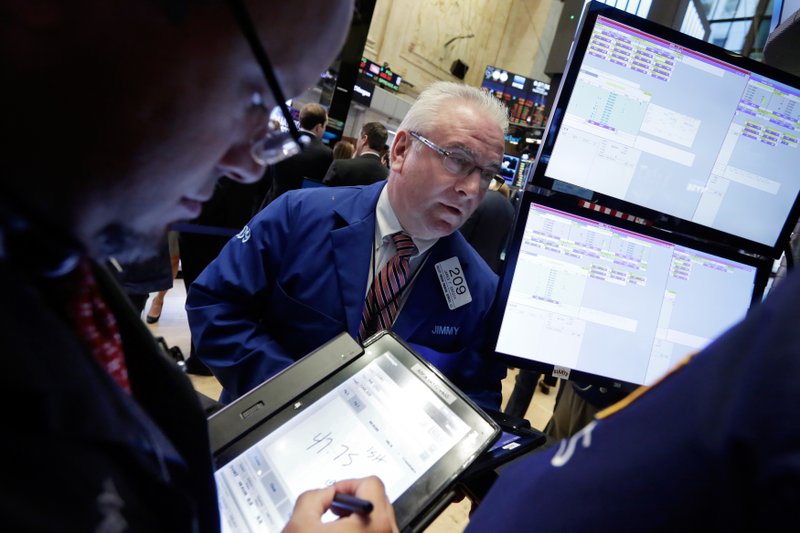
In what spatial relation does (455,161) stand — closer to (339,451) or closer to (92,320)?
(339,451)

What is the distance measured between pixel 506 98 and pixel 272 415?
11.1 meters

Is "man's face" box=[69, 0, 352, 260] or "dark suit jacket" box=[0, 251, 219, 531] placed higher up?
"man's face" box=[69, 0, 352, 260]

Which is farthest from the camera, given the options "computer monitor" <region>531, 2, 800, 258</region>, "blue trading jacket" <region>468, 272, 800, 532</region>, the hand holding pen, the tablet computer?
"computer monitor" <region>531, 2, 800, 258</region>

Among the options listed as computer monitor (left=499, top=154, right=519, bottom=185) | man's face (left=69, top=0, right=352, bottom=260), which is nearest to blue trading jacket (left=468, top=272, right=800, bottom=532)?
man's face (left=69, top=0, right=352, bottom=260)

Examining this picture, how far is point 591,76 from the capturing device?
3.13 feet

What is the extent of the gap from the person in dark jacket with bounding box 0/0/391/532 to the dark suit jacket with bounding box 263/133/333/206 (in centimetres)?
283

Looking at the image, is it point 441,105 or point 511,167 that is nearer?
point 441,105

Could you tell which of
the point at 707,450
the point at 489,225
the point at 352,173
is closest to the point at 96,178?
the point at 707,450

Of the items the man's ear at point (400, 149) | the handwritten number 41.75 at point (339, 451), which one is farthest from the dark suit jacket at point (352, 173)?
the handwritten number 41.75 at point (339, 451)

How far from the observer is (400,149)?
4.73ft

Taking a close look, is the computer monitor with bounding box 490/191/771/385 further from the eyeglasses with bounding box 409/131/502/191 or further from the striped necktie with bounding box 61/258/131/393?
the striped necktie with bounding box 61/258/131/393

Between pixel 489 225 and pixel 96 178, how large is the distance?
121 inches

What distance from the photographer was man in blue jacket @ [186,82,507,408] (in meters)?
1.23

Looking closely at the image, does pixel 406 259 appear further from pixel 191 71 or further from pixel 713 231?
pixel 191 71
